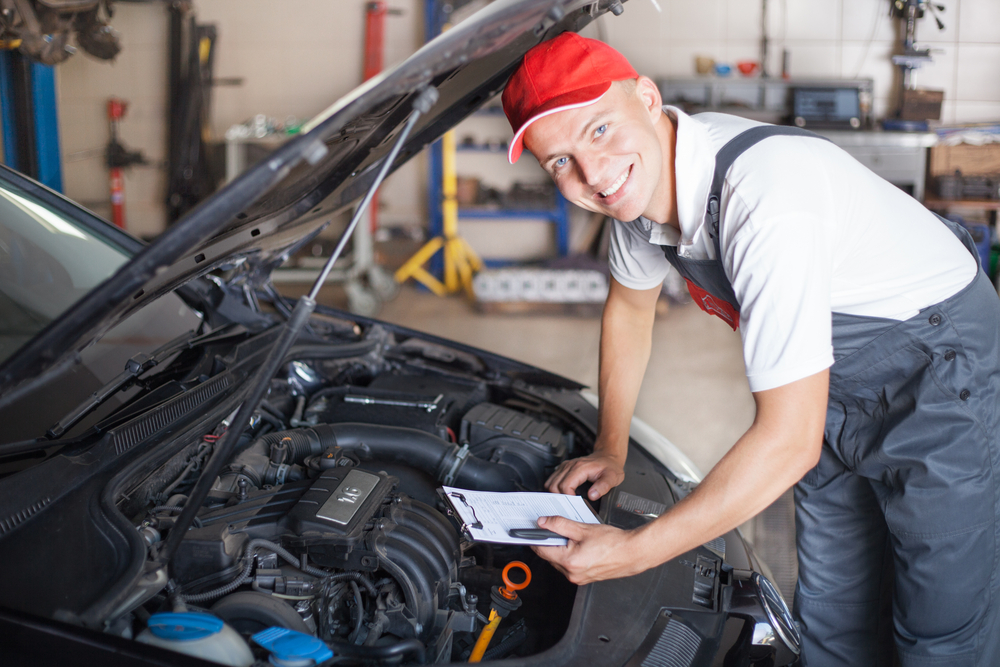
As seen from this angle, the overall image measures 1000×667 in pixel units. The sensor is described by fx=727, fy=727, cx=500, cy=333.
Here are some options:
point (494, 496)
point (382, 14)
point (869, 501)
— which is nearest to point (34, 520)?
point (494, 496)

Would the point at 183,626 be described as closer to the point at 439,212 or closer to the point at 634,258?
the point at 634,258

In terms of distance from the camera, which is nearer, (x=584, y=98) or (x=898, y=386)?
(x=584, y=98)

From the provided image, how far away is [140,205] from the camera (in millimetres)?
6480

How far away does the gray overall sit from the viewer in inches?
49.3

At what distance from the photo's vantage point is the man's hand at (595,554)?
42.1 inches

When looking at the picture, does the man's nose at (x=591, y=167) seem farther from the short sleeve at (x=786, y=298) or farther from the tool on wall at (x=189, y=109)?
the tool on wall at (x=189, y=109)

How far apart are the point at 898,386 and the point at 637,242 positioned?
0.56 metres

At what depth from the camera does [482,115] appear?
19.7 ft

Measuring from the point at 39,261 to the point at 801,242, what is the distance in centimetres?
150

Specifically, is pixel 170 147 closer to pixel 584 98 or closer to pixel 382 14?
pixel 382 14

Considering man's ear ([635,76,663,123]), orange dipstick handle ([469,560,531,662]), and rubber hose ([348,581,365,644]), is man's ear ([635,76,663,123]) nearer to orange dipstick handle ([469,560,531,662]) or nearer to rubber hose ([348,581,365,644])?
orange dipstick handle ([469,560,531,662])

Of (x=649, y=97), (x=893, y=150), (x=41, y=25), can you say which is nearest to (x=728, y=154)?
(x=649, y=97)

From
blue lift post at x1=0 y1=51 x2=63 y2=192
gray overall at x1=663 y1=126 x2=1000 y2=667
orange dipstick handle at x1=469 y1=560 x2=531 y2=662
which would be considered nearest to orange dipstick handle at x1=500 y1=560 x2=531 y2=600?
orange dipstick handle at x1=469 y1=560 x2=531 y2=662

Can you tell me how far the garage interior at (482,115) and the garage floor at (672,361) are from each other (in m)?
0.05
